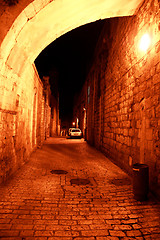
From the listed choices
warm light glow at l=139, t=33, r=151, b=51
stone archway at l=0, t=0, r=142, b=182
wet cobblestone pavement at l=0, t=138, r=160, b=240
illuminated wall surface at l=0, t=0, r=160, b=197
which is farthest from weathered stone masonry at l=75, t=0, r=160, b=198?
wet cobblestone pavement at l=0, t=138, r=160, b=240

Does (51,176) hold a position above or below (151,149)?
below

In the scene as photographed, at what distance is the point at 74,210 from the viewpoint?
11.0 ft

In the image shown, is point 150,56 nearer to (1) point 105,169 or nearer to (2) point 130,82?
(2) point 130,82

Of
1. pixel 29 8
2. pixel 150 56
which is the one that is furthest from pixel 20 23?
pixel 150 56

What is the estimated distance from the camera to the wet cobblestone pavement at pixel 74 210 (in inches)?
104

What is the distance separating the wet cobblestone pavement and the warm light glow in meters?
4.09

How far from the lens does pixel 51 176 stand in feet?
18.1

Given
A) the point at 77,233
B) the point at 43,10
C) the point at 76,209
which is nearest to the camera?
the point at 77,233

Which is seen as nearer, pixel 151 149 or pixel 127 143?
pixel 151 149

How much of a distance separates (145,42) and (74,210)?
191 inches

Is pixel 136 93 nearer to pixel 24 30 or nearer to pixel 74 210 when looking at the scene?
pixel 24 30

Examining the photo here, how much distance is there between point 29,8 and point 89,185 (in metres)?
4.74

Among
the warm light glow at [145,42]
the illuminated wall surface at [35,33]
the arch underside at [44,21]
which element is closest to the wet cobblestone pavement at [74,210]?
the illuminated wall surface at [35,33]

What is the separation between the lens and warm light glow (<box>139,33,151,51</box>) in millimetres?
4668
